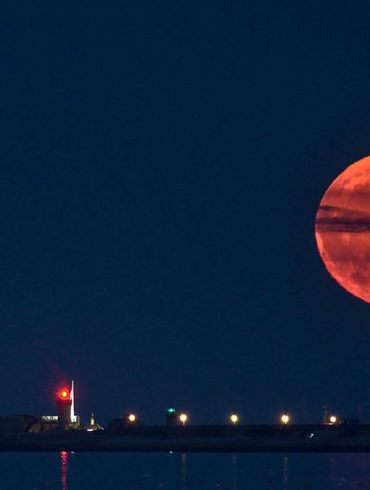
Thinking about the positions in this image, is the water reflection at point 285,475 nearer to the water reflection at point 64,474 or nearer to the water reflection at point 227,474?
the water reflection at point 227,474

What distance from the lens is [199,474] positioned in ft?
541

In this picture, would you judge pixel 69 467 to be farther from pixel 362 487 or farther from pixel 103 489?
pixel 362 487

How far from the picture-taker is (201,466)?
181m

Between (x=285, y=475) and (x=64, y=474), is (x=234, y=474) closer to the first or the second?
(x=285, y=475)

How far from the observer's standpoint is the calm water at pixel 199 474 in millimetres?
148500

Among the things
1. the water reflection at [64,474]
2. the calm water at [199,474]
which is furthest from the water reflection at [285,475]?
the water reflection at [64,474]

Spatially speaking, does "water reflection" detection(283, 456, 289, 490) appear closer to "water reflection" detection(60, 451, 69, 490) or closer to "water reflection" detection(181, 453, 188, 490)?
"water reflection" detection(181, 453, 188, 490)

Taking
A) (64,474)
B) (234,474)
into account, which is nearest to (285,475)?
(234,474)

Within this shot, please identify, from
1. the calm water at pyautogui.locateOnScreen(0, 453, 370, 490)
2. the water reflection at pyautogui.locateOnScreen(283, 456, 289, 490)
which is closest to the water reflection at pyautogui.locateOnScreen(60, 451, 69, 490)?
the calm water at pyautogui.locateOnScreen(0, 453, 370, 490)

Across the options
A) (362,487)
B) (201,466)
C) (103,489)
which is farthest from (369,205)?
(201,466)

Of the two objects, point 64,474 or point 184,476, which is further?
point 64,474

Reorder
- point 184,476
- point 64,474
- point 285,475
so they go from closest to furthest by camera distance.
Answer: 1. point 285,475
2. point 184,476
3. point 64,474

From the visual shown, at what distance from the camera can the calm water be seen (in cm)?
14850

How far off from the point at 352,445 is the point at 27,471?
34.2 m
